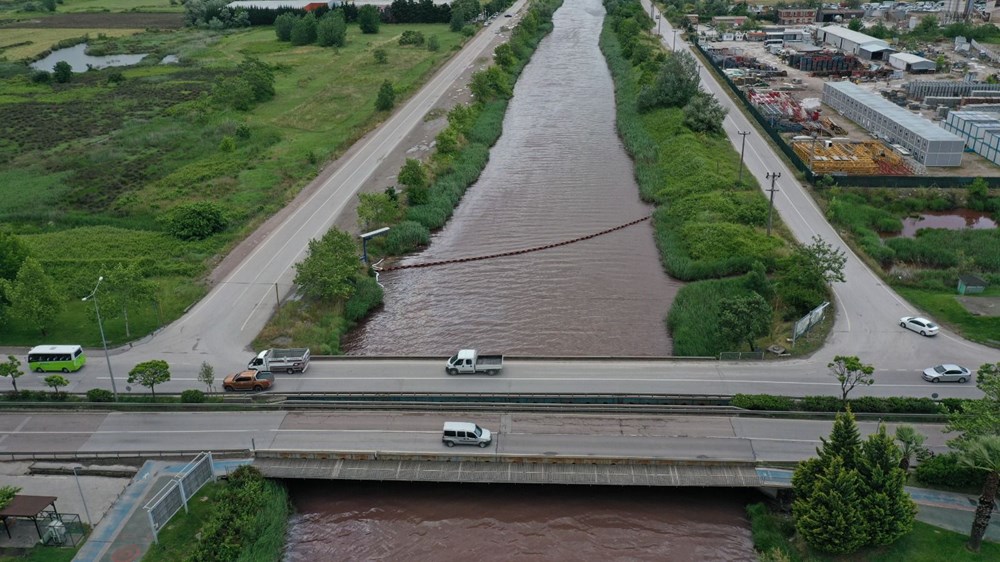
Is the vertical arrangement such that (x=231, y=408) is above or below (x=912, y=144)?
below

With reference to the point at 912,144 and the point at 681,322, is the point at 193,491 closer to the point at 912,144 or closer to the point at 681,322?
the point at 681,322

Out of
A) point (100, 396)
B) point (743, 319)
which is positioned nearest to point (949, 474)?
point (743, 319)

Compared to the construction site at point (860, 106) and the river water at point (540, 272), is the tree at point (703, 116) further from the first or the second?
the river water at point (540, 272)

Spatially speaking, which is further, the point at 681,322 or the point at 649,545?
the point at 681,322

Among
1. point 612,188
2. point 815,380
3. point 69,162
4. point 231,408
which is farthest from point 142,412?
point 69,162

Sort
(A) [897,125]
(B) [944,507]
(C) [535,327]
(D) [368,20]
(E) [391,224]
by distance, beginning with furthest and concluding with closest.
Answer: (D) [368,20]
(A) [897,125]
(E) [391,224]
(C) [535,327]
(B) [944,507]

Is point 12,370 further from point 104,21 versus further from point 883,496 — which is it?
point 104,21

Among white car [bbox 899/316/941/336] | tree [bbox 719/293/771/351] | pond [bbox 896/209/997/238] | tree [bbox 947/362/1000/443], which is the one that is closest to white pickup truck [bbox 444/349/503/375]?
tree [bbox 719/293/771/351]
